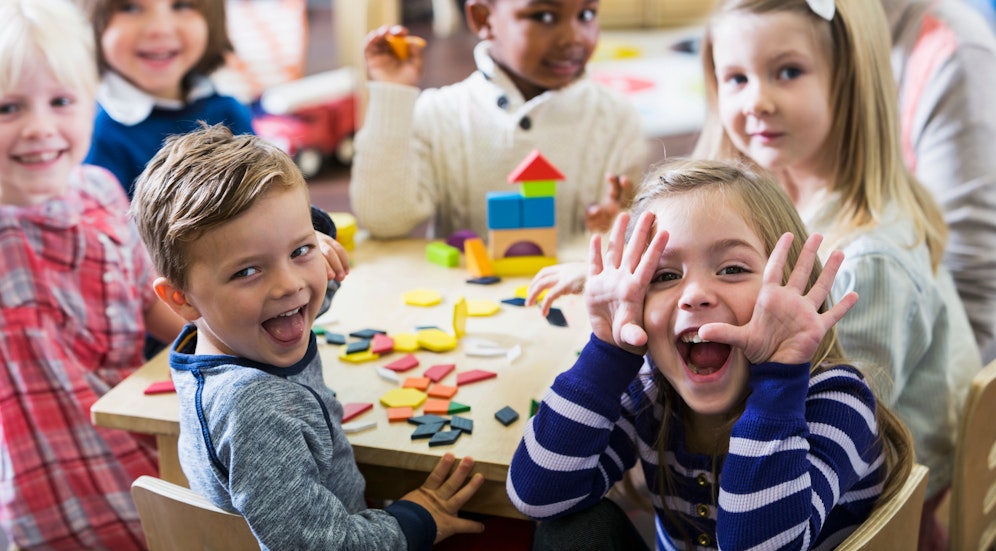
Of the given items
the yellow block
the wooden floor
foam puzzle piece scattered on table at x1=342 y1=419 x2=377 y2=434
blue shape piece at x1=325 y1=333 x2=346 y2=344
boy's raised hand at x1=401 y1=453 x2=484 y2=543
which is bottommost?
the wooden floor

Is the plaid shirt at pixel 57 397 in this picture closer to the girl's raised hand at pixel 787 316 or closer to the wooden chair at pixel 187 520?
the wooden chair at pixel 187 520

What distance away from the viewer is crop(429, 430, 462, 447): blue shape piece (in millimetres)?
1148

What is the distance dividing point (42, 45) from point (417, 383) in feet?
2.75

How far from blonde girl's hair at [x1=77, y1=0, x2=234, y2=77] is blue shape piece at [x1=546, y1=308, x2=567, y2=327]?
1081 millimetres

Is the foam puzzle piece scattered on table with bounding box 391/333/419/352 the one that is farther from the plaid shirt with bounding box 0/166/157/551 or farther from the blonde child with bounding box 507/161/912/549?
the plaid shirt with bounding box 0/166/157/551

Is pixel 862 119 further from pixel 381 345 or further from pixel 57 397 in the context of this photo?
pixel 57 397

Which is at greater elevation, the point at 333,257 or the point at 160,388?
the point at 333,257

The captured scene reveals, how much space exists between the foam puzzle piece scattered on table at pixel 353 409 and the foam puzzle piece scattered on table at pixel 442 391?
0.08 meters

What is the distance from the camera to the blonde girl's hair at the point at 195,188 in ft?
3.43

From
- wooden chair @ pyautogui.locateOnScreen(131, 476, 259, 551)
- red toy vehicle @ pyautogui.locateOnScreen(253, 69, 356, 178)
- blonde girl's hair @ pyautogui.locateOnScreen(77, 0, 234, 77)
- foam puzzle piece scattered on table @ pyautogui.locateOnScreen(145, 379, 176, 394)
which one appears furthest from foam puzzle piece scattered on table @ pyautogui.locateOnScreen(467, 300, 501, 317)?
red toy vehicle @ pyautogui.locateOnScreen(253, 69, 356, 178)

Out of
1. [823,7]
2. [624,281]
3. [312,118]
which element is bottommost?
[312,118]

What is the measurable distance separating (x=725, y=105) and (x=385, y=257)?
2.01 feet

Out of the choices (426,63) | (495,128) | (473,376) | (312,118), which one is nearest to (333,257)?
(473,376)

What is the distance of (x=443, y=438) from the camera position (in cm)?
115
